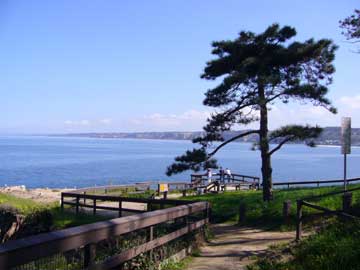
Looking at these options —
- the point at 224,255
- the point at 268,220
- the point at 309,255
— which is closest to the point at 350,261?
the point at 309,255

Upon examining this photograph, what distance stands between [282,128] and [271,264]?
10525 millimetres

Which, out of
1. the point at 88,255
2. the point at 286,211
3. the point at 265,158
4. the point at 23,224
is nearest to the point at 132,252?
the point at 88,255

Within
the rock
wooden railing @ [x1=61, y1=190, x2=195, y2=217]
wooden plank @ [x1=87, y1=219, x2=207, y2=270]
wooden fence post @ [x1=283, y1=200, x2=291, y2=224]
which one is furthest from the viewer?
the rock

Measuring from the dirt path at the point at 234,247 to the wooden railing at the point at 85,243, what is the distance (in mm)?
892

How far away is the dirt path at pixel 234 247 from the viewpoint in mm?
7934

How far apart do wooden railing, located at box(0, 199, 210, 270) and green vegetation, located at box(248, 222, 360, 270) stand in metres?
1.69

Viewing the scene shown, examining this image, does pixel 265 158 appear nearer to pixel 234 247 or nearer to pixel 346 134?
pixel 346 134

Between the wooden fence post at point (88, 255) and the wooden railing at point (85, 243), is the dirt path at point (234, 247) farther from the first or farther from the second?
the wooden fence post at point (88, 255)

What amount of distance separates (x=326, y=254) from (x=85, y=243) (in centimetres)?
354

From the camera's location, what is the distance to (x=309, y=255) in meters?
6.78

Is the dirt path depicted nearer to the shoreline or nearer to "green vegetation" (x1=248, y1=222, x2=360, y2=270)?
"green vegetation" (x1=248, y1=222, x2=360, y2=270)

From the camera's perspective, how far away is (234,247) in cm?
971

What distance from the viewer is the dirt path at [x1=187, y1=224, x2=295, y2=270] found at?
7934 millimetres

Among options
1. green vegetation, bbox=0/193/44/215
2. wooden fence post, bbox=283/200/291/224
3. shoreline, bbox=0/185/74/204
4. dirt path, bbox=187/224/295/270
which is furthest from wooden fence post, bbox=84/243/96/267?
shoreline, bbox=0/185/74/204
